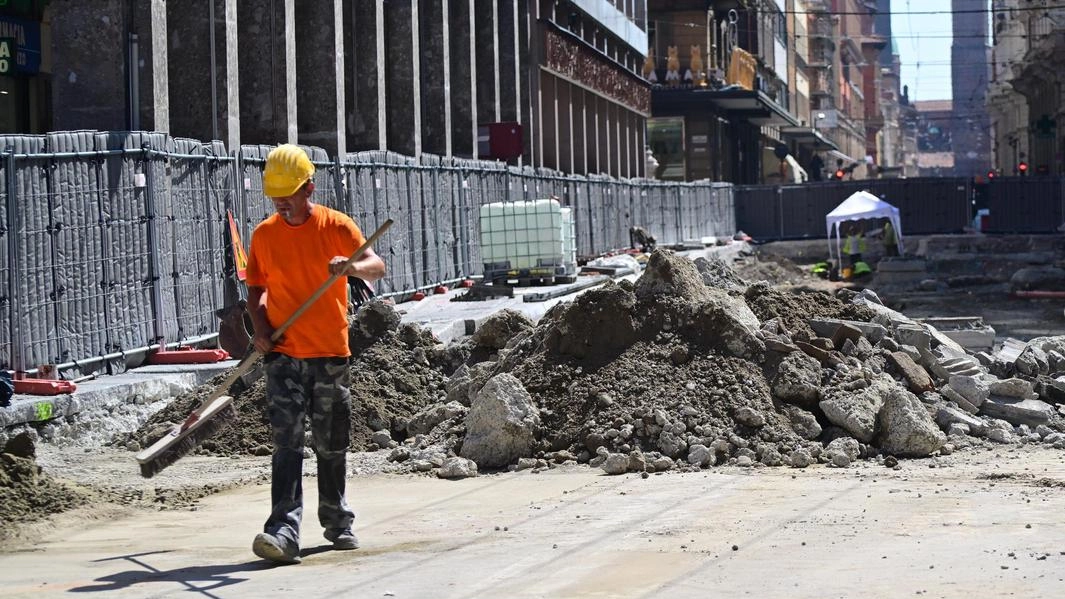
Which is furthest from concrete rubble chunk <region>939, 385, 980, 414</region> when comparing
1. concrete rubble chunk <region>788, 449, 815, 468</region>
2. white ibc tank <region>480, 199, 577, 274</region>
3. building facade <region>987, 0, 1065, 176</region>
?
building facade <region>987, 0, 1065, 176</region>

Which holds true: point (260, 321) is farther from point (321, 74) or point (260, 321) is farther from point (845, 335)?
point (321, 74)

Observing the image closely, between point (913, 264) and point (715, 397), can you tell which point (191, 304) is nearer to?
point (715, 397)

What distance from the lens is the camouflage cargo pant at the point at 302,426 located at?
24.2ft

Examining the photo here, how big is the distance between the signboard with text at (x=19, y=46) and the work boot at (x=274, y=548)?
1660 cm

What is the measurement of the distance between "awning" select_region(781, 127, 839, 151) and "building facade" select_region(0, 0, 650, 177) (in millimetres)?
52095

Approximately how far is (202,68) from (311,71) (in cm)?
480

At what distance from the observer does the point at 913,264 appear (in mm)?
42938

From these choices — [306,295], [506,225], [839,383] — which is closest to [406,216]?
[506,225]

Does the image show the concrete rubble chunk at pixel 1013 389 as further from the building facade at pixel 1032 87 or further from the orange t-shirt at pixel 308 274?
the building facade at pixel 1032 87

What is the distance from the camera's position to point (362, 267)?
7.26 metres

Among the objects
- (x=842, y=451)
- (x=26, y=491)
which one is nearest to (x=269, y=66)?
(x=842, y=451)

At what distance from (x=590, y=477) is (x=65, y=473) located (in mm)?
3334

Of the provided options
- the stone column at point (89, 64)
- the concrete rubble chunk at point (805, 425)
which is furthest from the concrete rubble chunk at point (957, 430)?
the stone column at point (89, 64)

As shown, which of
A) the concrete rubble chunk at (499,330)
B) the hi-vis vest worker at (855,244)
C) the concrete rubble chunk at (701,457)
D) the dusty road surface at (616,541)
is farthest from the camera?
the hi-vis vest worker at (855,244)
